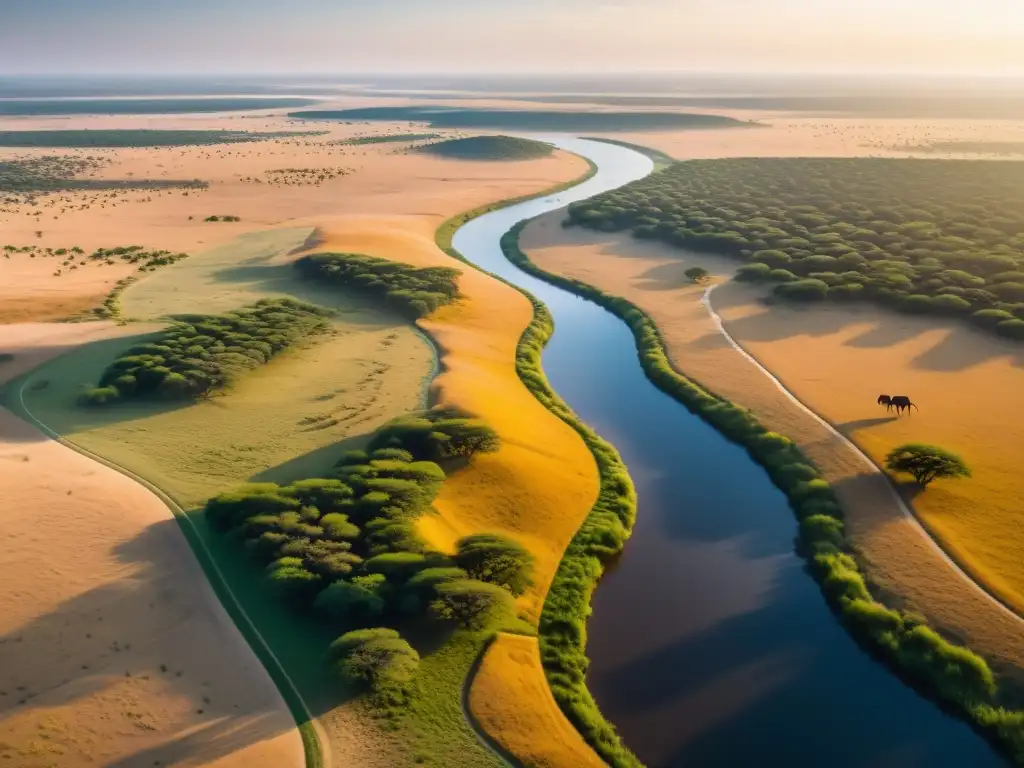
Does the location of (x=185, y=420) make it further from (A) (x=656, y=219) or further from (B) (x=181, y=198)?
(B) (x=181, y=198)

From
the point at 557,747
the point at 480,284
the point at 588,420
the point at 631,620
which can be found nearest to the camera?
the point at 557,747

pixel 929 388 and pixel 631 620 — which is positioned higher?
pixel 929 388

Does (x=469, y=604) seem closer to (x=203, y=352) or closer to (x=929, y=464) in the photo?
(x=929, y=464)

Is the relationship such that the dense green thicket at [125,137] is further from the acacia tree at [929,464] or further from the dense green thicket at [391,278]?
the acacia tree at [929,464]

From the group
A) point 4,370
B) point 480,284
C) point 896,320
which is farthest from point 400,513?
point 896,320

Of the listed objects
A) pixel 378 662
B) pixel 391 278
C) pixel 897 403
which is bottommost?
pixel 378 662

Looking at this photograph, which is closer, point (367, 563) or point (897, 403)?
point (367, 563)

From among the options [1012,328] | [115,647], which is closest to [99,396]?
[115,647]
